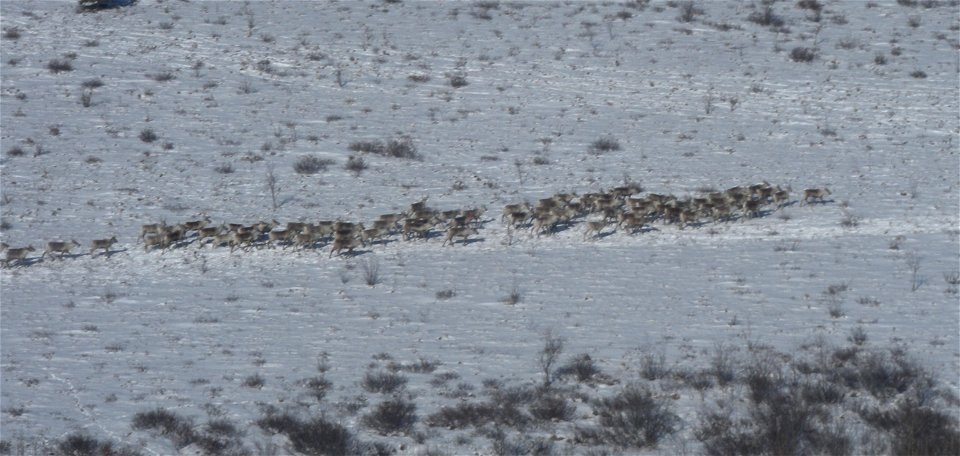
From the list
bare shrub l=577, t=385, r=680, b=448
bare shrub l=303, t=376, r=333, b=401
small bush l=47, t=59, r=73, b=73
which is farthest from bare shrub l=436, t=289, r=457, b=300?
small bush l=47, t=59, r=73, b=73

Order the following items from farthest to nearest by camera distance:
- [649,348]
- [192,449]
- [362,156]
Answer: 1. [362,156]
2. [649,348]
3. [192,449]

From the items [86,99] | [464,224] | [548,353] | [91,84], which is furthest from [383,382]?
[91,84]

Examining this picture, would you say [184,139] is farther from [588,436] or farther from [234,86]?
[588,436]

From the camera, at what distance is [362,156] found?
90.5 ft

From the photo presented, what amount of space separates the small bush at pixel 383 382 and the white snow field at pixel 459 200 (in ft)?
0.89

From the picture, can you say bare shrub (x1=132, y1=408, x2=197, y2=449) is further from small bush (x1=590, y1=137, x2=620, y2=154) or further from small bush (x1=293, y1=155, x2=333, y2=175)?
small bush (x1=590, y1=137, x2=620, y2=154)

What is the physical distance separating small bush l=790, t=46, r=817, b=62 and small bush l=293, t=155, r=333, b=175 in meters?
14.6

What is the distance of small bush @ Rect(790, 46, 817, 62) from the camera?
34062mm

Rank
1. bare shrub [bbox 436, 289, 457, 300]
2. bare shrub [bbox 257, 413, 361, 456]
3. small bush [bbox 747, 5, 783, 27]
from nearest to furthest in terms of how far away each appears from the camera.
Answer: bare shrub [bbox 257, 413, 361, 456], bare shrub [bbox 436, 289, 457, 300], small bush [bbox 747, 5, 783, 27]

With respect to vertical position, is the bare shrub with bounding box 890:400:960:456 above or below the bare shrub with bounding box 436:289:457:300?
above

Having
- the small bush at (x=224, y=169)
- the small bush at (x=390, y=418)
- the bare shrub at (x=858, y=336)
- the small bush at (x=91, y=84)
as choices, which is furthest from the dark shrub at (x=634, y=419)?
the small bush at (x=91, y=84)

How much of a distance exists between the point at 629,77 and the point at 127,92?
13.6 m

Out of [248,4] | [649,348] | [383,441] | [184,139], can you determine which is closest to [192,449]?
[383,441]

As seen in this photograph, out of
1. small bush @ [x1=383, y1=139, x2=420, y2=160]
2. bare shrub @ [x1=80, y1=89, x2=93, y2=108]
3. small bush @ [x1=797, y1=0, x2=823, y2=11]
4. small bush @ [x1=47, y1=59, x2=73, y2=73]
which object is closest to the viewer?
small bush @ [x1=383, y1=139, x2=420, y2=160]
